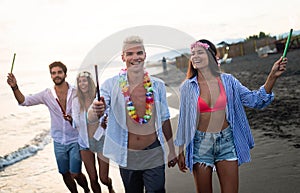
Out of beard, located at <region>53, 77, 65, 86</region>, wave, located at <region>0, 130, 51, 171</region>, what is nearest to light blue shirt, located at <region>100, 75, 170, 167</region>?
beard, located at <region>53, 77, 65, 86</region>

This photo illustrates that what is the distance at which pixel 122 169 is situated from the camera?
362 centimetres

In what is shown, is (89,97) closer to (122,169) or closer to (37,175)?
(122,169)

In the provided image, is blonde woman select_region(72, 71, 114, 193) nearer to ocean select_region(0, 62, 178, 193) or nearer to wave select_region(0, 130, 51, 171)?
ocean select_region(0, 62, 178, 193)

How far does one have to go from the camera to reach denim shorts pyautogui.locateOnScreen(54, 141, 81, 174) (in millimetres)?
4885

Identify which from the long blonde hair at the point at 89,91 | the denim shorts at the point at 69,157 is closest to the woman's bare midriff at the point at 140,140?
the long blonde hair at the point at 89,91

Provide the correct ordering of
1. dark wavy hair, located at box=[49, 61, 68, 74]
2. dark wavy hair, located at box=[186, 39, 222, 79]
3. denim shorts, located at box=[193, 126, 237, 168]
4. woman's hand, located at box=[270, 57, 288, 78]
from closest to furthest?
woman's hand, located at box=[270, 57, 288, 78] → denim shorts, located at box=[193, 126, 237, 168] → dark wavy hair, located at box=[186, 39, 222, 79] → dark wavy hair, located at box=[49, 61, 68, 74]

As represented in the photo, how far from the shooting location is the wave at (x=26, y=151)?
31.4 ft

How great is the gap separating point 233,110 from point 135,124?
0.96 m

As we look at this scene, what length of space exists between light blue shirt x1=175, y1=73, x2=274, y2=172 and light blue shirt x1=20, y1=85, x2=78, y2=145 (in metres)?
1.83

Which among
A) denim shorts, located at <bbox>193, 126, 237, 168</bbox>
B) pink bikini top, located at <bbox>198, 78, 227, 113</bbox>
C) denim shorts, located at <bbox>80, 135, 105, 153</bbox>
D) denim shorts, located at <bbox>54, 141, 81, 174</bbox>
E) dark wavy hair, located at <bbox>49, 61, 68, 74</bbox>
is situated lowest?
denim shorts, located at <bbox>54, 141, 81, 174</bbox>

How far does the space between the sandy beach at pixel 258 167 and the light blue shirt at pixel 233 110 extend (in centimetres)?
66

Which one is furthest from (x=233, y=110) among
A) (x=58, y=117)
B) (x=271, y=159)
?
(x=58, y=117)

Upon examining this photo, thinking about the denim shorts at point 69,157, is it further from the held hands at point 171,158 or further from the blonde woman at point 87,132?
the held hands at point 171,158

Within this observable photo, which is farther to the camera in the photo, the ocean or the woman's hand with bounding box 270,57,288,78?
the ocean
